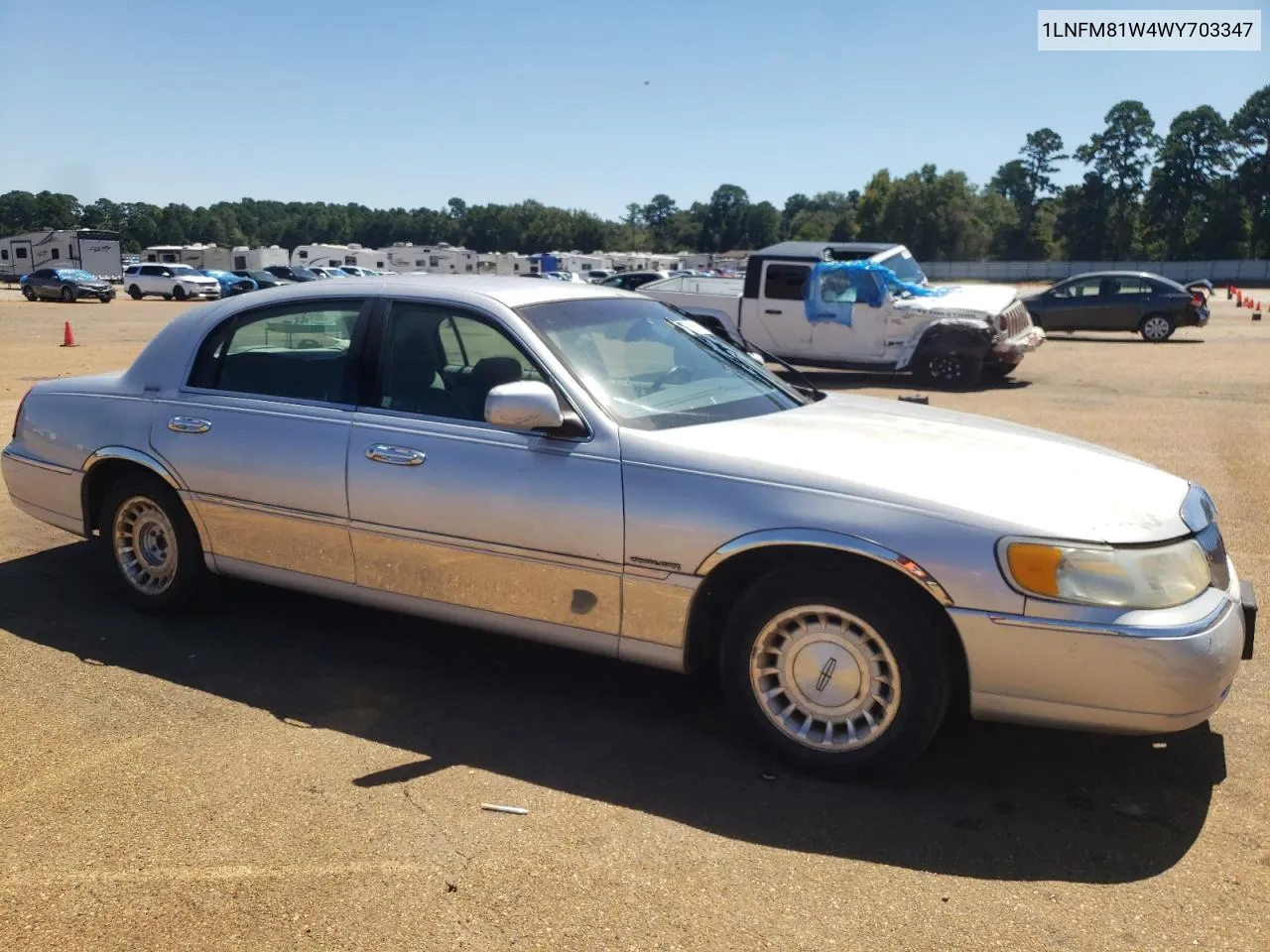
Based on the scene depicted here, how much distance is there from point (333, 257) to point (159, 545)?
68584 mm

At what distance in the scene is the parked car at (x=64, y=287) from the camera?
4325 centimetres

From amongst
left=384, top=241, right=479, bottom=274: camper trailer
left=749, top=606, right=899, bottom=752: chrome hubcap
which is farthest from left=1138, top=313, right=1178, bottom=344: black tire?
left=384, top=241, right=479, bottom=274: camper trailer

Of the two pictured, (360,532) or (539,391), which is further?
(360,532)

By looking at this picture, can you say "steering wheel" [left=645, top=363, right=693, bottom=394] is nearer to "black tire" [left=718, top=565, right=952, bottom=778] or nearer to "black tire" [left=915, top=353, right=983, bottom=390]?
"black tire" [left=718, top=565, right=952, bottom=778]

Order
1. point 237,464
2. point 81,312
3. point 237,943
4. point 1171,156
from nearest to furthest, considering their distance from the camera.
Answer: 1. point 237,943
2. point 237,464
3. point 81,312
4. point 1171,156

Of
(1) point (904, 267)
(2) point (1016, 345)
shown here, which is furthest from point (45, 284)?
(2) point (1016, 345)

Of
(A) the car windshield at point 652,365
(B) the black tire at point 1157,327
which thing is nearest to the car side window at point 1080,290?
(B) the black tire at point 1157,327

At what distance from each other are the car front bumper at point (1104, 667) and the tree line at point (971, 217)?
109524 mm

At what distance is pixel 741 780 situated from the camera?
3.67m

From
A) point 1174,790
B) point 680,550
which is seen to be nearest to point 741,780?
point 680,550

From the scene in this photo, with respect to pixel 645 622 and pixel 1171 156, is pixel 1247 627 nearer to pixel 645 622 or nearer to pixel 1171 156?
pixel 645 622

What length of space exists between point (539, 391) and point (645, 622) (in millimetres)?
886

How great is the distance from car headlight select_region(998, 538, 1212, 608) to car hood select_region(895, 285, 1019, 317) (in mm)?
12571

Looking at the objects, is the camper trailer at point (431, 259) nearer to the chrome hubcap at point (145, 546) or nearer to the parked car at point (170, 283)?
the parked car at point (170, 283)
